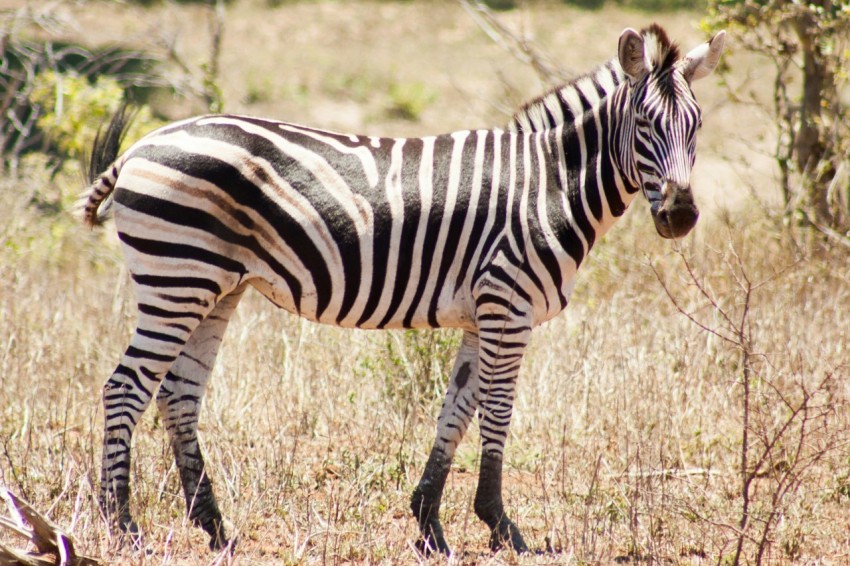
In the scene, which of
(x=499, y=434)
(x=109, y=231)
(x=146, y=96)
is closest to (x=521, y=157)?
(x=499, y=434)

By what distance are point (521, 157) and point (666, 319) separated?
10.8 feet

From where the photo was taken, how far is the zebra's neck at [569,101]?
5.24 m

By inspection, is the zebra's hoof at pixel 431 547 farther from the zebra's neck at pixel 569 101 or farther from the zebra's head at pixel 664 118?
the zebra's neck at pixel 569 101

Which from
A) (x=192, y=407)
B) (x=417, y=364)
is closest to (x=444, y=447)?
(x=192, y=407)

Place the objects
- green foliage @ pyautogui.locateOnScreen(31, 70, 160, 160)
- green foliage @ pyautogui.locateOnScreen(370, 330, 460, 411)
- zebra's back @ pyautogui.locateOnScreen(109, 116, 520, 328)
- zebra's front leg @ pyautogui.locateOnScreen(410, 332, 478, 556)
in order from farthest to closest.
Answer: green foliage @ pyautogui.locateOnScreen(31, 70, 160, 160) < green foliage @ pyautogui.locateOnScreen(370, 330, 460, 411) < zebra's front leg @ pyautogui.locateOnScreen(410, 332, 478, 556) < zebra's back @ pyautogui.locateOnScreen(109, 116, 520, 328)

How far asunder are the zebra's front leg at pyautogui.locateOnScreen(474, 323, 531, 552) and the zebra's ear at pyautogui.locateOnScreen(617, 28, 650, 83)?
4.78ft

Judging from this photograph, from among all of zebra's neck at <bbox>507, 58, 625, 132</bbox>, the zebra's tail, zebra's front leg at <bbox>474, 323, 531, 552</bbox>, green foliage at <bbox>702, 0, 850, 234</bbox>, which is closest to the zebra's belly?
zebra's front leg at <bbox>474, 323, 531, 552</bbox>

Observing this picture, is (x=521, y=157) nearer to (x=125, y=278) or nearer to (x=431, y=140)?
(x=431, y=140)

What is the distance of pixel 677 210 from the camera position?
181 inches

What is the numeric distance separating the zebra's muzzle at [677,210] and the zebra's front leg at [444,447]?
133 cm

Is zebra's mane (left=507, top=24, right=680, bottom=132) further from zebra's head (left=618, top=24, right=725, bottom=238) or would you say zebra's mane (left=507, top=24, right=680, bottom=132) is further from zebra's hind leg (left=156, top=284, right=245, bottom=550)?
zebra's hind leg (left=156, top=284, right=245, bottom=550)

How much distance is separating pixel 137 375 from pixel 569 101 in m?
2.78

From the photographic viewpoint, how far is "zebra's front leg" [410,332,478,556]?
5.14m

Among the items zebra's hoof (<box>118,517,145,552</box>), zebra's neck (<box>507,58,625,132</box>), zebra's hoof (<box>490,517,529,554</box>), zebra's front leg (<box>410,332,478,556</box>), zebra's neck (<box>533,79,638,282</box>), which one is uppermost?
zebra's neck (<box>507,58,625,132</box>)
